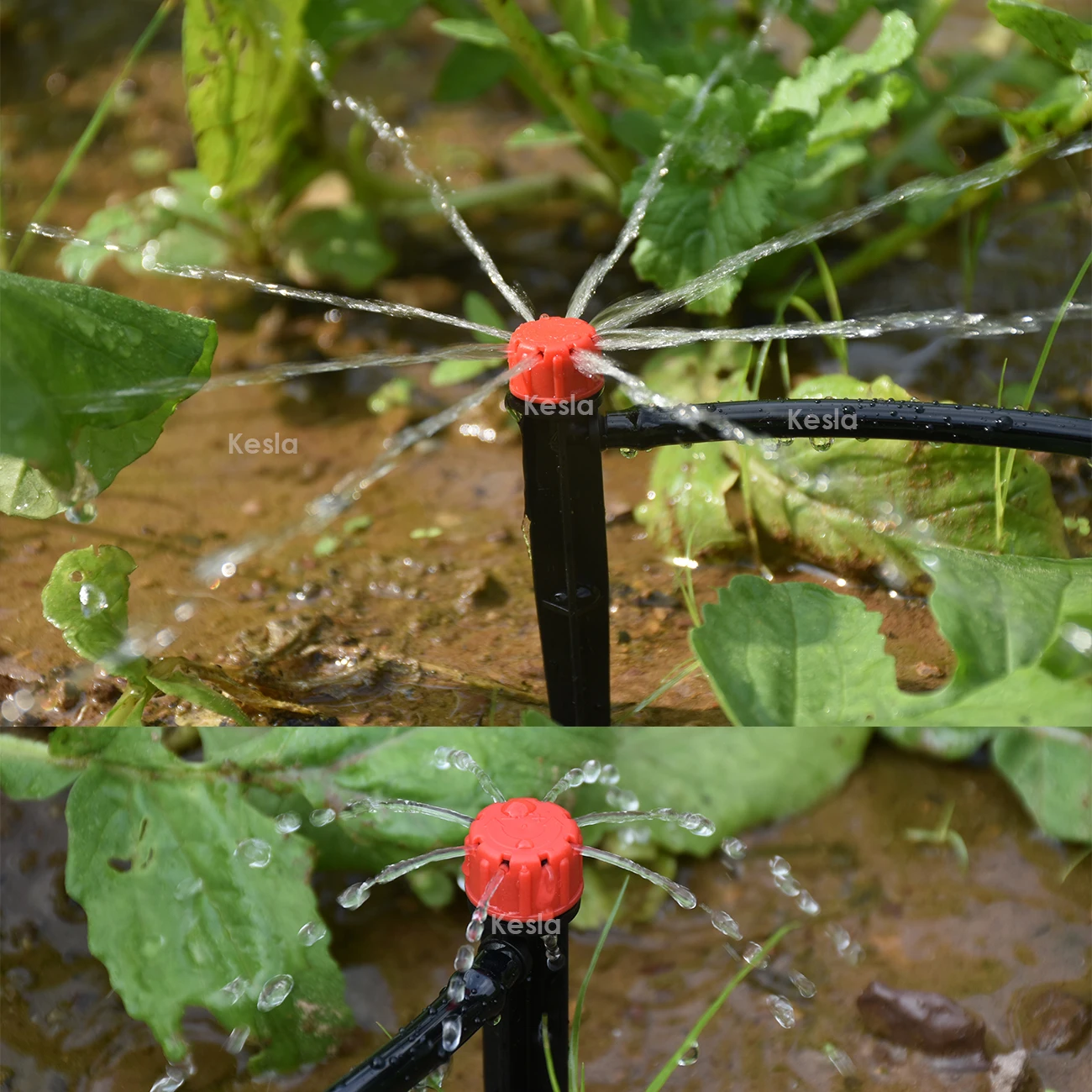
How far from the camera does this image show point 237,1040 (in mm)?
1035

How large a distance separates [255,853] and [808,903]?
55 cm

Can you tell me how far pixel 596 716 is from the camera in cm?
101

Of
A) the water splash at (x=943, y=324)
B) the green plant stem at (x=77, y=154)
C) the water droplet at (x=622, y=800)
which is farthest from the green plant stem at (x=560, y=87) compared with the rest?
the water droplet at (x=622, y=800)

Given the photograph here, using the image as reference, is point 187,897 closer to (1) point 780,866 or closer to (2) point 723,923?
(2) point 723,923

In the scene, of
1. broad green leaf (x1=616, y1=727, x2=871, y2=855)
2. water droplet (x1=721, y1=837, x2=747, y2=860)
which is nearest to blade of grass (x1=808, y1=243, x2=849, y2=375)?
broad green leaf (x1=616, y1=727, x2=871, y2=855)

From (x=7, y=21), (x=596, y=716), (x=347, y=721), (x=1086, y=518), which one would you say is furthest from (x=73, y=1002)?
(x=7, y=21)

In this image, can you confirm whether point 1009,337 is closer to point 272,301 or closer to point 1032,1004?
point 1032,1004

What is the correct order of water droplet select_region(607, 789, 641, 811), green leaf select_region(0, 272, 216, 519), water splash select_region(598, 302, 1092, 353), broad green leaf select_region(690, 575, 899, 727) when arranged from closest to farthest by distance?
green leaf select_region(0, 272, 216, 519)
broad green leaf select_region(690, 575, 899, 727)
water droplet select_region(607, 789, 641, 811)
water splash select_region(598, 302, 1092, 353)

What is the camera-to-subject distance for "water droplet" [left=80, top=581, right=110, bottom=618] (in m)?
Answer: 0.98

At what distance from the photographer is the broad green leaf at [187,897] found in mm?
974

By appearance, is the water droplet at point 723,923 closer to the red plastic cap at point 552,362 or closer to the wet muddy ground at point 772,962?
the wet muddy ground at point 772,962

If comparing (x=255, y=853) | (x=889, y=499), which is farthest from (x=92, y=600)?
(x=889, y=499)

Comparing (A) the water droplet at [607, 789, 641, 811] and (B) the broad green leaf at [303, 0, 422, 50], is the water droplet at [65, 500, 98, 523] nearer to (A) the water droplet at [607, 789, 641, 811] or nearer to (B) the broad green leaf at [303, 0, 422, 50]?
(A) the water droplet at [607, 789, 641, 811]

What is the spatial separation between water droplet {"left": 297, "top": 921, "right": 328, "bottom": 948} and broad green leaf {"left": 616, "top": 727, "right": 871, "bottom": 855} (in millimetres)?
310
